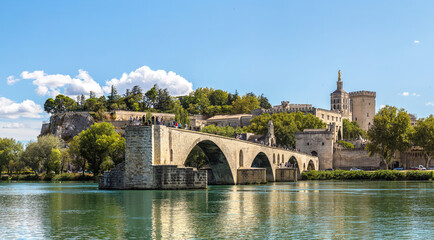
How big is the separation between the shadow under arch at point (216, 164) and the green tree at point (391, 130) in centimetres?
3556

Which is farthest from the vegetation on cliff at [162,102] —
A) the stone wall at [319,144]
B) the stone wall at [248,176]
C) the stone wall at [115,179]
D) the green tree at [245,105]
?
the stone wall at [115,179]

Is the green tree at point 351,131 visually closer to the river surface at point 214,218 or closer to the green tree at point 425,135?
the green tree at point 425,135

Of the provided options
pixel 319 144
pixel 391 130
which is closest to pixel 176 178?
pixel 391 130

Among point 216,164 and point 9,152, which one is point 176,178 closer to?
point 216,164

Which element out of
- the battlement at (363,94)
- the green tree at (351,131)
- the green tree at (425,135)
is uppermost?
the battlement at (363,94)

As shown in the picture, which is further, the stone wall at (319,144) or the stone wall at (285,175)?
the stone wall at (319,144)

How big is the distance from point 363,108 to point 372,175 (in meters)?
74.6

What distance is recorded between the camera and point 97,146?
73375 mm

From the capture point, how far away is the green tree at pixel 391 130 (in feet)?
284

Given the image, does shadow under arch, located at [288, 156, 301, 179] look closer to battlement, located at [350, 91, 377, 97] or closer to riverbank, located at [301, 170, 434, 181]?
riverbank, located at [301, 170, 434, 181]

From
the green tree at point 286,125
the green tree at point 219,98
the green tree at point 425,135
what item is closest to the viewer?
the green tree at point 425,135

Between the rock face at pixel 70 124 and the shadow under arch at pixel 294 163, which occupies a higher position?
the rock face at pixel 70 124

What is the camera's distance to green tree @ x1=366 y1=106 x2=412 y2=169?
86.6 metres

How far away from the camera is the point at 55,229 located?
73.5 feet
